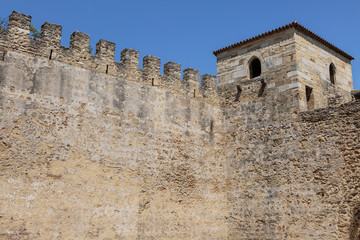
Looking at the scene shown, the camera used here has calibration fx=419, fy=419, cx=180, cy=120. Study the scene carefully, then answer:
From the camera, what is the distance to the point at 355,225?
361 inches

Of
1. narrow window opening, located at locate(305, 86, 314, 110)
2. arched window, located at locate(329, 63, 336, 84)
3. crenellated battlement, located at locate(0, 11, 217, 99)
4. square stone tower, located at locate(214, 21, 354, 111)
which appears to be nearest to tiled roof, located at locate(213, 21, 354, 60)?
square stone tower, located at locate(214, 21, 354, 111)

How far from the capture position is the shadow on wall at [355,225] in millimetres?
9103

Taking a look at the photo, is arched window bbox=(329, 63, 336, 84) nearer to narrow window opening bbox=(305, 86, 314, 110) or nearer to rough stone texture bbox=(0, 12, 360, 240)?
rough stone texture bbox=(0, 12, 360, 240)

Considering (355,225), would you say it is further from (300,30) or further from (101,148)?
(101,148)

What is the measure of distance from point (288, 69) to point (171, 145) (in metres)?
3.73

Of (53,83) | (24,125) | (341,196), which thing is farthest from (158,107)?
(341,196)

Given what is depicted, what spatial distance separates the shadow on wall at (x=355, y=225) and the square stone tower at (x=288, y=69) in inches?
113

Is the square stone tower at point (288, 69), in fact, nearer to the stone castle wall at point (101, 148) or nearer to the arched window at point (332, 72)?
the arched window at point (332, 72)

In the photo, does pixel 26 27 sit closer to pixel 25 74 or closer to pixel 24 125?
pixel 25 74

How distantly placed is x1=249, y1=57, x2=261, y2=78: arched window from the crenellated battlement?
117cm

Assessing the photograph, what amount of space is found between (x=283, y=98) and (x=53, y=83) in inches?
229

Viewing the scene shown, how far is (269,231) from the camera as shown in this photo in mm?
10430

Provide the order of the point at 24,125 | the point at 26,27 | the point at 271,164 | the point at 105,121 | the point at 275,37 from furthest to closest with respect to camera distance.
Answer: the point at 275,37 < the point at 271,164 < the point at 105,121 < the point at 26,27 < the point at 24,125

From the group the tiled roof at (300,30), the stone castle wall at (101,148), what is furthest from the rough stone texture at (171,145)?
the tiled roof at (300,30)
